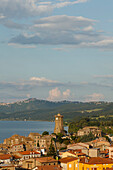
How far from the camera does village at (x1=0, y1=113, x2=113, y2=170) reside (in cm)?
6450

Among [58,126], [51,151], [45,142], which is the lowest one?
[51,151]

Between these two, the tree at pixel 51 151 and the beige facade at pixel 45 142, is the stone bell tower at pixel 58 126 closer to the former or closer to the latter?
the beige facade at pixel 45 142

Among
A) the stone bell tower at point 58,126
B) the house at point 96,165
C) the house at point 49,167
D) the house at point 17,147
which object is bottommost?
the house at point 49,167

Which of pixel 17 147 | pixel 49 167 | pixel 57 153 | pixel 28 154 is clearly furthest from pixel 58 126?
pixel 49 167

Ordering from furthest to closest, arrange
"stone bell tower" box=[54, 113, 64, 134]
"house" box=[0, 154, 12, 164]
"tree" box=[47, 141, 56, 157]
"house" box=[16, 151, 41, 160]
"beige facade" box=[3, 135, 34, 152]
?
"stone bell tower" box=[54, 113, 64, 134], "beige facade" box=[3, 135, 34, 152], "tree" box=[47, 141, 56, 157], "house" box=[16, 151, 41, 160], "house" box=[0, 154, 12, 164]

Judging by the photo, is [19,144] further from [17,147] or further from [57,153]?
[57,153]

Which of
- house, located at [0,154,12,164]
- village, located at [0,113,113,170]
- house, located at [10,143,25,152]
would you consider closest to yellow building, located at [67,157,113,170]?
village, located at [0,113,113,170]

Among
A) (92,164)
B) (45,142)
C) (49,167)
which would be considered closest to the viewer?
(92,164)

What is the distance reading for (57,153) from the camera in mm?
86250

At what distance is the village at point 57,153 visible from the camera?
64.5 meters

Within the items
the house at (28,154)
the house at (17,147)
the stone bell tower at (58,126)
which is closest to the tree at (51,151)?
the house at (28,154)

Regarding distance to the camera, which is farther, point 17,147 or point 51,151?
point 17,147

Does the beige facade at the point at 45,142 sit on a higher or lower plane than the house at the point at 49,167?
higher

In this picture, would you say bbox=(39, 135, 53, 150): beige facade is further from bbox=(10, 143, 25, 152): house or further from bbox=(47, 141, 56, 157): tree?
bbox=(10, 143, 25, 152): house
